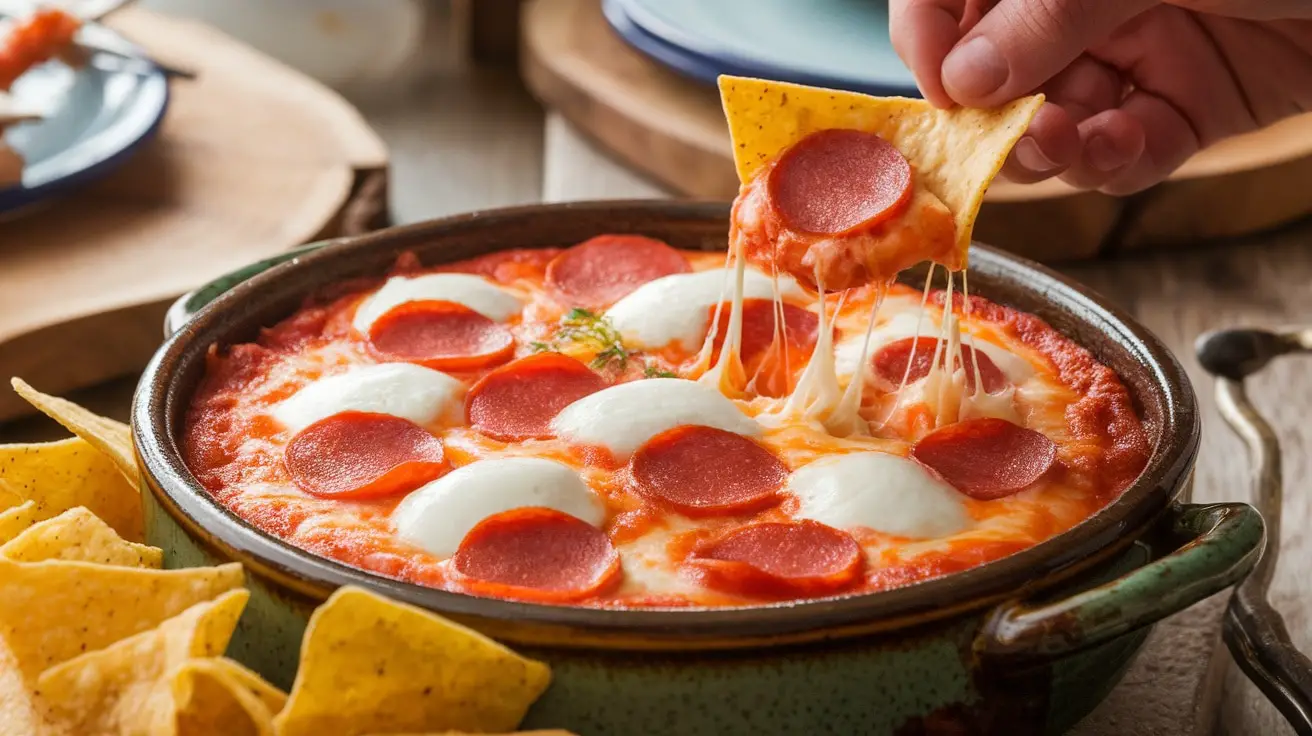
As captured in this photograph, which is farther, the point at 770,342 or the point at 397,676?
the point at 770,342

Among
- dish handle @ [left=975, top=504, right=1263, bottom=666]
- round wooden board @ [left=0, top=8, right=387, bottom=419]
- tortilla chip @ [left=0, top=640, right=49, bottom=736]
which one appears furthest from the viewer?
round wooden board @ [left=0, top=8, right=387, bottom=419]

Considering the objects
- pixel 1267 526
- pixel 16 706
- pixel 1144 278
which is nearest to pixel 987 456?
pixel 1267 526

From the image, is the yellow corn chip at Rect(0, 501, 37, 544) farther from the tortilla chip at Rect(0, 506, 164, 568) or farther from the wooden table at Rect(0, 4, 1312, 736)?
the wooden table at Rect(0, 4, 1312, 736)

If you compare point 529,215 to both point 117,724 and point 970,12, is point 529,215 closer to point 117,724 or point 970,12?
point 970,12

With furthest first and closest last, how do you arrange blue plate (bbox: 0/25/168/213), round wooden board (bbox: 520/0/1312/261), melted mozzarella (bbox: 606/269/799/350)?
round wooden board (bbox: 520/0/1312/261)
blue plate (bbox: 0/25/168/213)
melted mozzarella (bbox: 606/269/799/350)

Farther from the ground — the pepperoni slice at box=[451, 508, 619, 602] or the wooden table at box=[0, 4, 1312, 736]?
the pepperoni slice at box=[451, 508, 619, 602]

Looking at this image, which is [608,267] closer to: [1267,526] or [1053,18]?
[1053,18]

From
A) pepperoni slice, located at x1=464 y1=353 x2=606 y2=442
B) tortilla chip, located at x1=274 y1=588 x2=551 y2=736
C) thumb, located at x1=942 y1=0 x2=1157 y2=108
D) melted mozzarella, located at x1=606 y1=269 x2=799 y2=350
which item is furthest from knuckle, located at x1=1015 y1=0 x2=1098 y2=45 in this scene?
tortilla chip, located at x1=274 y1=588 x2=551 y2=736

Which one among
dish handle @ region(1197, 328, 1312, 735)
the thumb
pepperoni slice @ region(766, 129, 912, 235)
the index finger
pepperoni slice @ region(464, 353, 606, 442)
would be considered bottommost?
dish handle @ region(1197, 328, 1312, 735)
